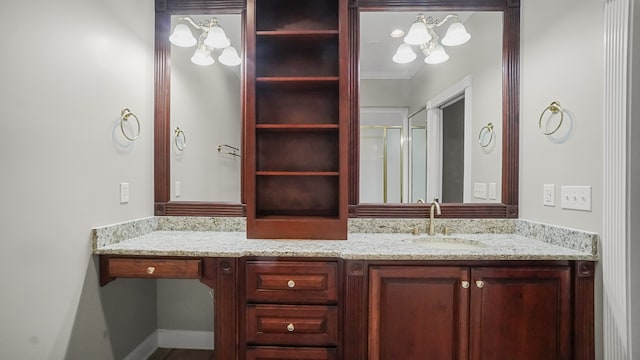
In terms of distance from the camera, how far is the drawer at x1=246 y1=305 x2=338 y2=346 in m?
1.56

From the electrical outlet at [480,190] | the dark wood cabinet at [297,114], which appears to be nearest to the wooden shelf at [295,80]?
the dark wood cabinet at [297,114]

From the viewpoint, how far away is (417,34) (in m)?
2.11

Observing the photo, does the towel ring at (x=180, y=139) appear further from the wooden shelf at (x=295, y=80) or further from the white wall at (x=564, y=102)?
the white wall at (x=564, y=102)

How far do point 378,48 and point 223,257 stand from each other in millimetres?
1601

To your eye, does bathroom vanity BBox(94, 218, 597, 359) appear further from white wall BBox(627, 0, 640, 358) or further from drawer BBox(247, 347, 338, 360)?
white wall BBox(627, 0, 640, 358)

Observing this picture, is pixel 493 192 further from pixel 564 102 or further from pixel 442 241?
pixel 564 102

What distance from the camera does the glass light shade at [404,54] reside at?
→ 2.12 metres

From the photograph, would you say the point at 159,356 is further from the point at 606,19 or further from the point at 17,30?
the point at 606,19

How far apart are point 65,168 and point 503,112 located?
8.02 ft

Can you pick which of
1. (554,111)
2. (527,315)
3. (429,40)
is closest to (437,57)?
(429,40)

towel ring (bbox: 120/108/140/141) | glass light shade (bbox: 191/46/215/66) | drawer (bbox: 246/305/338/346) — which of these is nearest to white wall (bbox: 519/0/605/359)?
drawer (bbox: 246/305/338/346)

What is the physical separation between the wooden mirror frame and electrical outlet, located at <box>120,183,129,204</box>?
28cm

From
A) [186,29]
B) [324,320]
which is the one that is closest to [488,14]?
[186,29]

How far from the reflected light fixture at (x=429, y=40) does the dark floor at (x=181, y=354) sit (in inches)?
91.9
